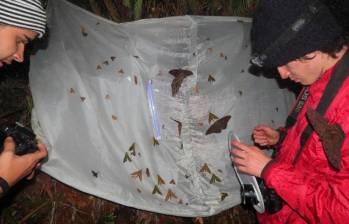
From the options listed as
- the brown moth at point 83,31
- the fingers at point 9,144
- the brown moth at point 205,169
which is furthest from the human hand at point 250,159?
the brown moth at point 83,31

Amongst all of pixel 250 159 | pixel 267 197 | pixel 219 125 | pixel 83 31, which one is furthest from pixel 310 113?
pixel 83 31

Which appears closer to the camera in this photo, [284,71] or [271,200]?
[284,71]

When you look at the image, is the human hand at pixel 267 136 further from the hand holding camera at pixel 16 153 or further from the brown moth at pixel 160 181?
the hand holding camera at pixel 16 153

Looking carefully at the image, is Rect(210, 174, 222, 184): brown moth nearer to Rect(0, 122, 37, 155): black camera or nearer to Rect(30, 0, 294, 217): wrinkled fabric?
Rect(30, 0, 294, 217): wrinkled fabric

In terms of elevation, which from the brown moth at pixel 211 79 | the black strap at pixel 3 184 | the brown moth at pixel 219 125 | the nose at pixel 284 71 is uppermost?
the nose at pixel 284 71

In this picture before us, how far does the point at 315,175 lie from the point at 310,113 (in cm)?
32

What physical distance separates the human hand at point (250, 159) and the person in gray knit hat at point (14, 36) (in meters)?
1.21

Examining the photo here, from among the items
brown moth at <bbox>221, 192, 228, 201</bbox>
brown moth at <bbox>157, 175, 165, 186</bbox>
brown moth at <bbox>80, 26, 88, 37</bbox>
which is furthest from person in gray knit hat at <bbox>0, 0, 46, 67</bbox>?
brown moth at <bbox>221, 192, 228, 201</bbox>

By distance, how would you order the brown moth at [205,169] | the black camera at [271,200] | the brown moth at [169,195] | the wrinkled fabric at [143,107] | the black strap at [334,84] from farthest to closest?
the brown moth at [205,169] < the brown moth at [169,195] < the wrinkled fabric at [143,107] < the black camera at [271,200] < the black strap at [334,84]

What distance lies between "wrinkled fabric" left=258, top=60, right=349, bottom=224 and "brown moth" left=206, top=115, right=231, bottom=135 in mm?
961

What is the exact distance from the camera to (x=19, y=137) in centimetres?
197

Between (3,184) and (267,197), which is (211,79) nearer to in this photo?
(267,197)

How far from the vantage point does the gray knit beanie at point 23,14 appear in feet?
5.66

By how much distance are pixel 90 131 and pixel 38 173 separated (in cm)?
85
